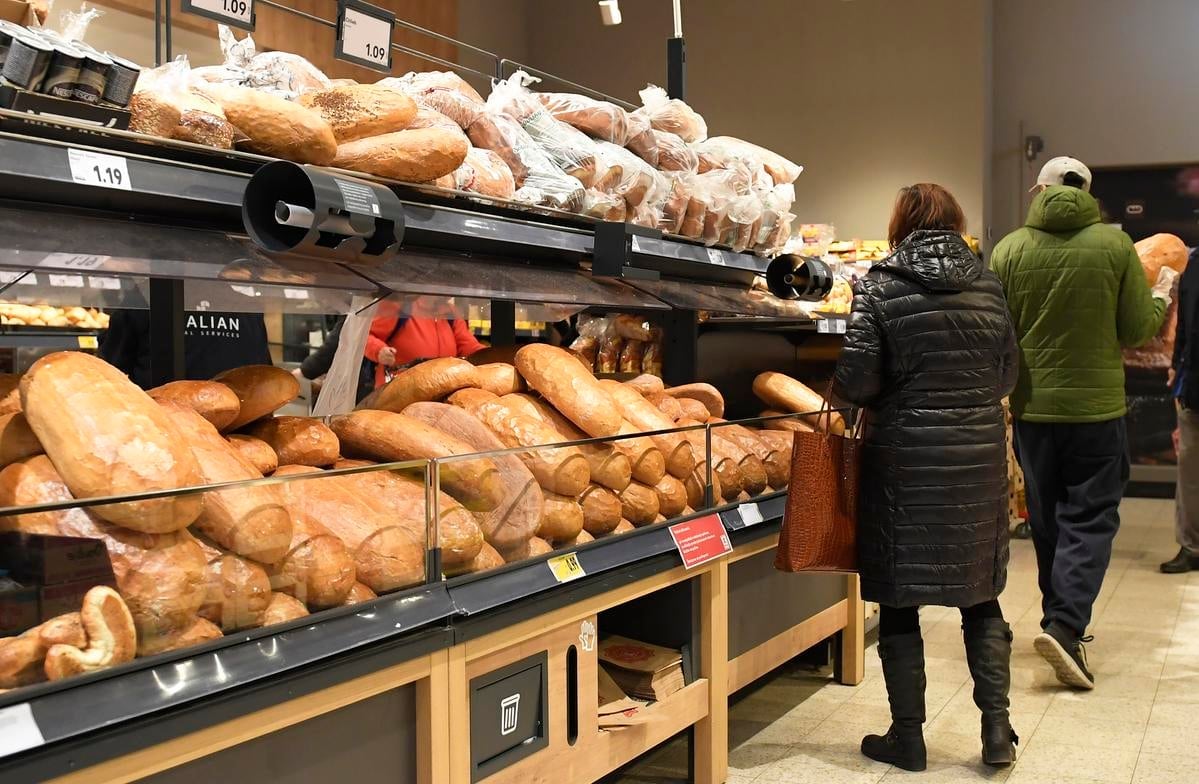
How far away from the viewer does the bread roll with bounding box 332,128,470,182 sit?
199cm

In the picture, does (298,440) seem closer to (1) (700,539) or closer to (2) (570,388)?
(2) (570,388)

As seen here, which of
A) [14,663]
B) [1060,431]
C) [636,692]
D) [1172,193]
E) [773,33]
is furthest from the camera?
[773,33]

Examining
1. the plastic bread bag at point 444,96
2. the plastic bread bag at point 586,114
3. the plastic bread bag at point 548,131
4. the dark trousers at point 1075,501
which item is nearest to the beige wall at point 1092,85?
the dark trousers at point 1075,501

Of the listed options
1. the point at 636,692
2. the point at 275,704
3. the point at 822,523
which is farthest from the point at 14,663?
the point at 822,523

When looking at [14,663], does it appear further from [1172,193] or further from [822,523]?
[1172,193]

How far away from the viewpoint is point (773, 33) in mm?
8750

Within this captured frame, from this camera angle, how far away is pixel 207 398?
67.9 inches

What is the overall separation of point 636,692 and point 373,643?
996mm

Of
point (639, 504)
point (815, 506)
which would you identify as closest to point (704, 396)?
point (815, 506)

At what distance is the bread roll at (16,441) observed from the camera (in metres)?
1.41

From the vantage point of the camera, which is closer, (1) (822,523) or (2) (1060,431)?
(1) (822,523)

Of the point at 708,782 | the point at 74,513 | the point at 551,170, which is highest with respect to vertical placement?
the point at 551,170

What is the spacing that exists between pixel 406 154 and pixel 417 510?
70 centimetres

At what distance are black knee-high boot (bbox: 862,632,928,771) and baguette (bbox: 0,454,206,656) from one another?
1.97 metres
